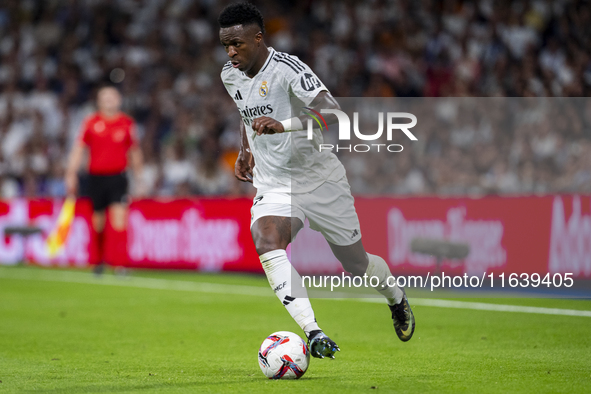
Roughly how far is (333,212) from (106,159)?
23.9 feet

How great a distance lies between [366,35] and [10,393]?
12.5 m

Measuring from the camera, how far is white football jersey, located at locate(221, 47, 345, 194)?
540 cm

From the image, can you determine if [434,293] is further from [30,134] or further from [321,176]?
[30,134]

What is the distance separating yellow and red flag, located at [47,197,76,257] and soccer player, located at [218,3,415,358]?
972 centimetres

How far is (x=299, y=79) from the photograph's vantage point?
5262mm

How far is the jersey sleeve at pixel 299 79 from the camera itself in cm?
518

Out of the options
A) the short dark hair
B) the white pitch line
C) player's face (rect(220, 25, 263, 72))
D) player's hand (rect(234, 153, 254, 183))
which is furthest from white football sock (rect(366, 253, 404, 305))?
the white pitch line

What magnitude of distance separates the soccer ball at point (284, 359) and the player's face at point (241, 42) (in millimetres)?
1747

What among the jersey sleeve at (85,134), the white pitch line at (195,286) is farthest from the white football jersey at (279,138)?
the jersey sleeve at (85,134)

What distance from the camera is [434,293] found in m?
10.3

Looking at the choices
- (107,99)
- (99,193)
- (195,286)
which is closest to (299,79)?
(195,286)

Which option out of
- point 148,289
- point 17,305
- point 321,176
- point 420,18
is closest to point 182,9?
point 420,18

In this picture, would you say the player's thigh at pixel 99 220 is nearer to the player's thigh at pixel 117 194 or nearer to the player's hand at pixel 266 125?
the player's thigh at pixel 117 194

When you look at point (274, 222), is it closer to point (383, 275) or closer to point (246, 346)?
point (383, 275)
